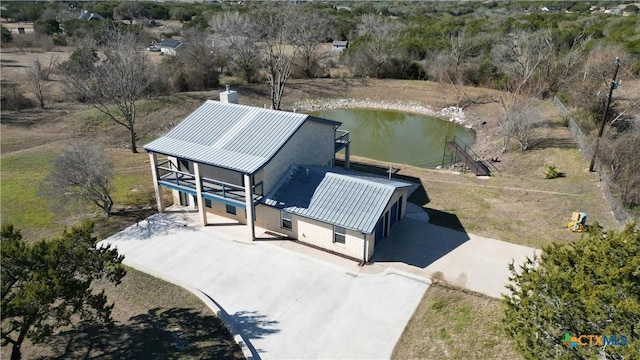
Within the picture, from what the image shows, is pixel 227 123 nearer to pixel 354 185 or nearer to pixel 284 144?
pixel 284 144

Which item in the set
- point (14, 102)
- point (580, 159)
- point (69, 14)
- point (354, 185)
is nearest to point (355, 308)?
point (354, 185)

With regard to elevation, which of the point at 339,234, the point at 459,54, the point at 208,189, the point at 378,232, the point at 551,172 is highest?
the point at 459,54

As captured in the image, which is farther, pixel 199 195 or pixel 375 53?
pixel 375 53

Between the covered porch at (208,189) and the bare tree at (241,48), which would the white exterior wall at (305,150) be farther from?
the bare tree at (241,48)

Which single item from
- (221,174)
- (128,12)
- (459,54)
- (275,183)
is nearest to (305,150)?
(275,183)

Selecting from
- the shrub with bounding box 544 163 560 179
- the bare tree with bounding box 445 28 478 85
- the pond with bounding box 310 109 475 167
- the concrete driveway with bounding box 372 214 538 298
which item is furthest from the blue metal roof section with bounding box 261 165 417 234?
the bare tree with bounding box 445 28 478 85

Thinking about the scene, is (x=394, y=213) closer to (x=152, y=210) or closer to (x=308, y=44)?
(x=152, y=210)
